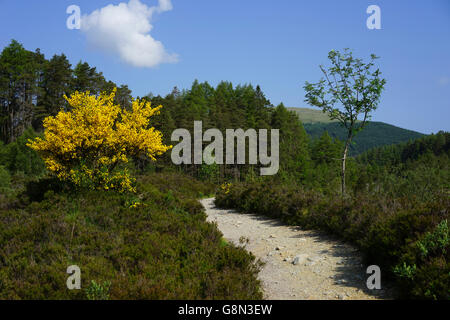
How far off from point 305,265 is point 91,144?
665 centimetres

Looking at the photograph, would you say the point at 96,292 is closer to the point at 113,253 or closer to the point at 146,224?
the point at 113,253

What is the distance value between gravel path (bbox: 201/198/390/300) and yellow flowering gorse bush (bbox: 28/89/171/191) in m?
3.80

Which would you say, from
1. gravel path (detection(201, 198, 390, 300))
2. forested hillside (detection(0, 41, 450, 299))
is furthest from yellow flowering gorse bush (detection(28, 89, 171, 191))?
gravel path (detection(201, 198, 390, 300))

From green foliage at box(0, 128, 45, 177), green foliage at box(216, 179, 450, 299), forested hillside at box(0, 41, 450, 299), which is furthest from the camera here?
green foliage at box(0, 128, 45, 177)

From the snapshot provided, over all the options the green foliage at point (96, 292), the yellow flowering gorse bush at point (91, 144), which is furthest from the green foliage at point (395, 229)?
the yellow flowering gorse bush at point (91, 144)

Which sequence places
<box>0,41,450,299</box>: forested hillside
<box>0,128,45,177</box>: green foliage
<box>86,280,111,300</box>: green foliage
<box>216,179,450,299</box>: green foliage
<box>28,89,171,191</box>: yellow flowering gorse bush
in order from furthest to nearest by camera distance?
1. <box>0,128,45,177</box>: green foliage
2. <box>28,89,171,191</box>: yellow flowering gorse bush
3. <box>0,41,450,299</box>: forested hillside
4. <box>216,179,450,299</box>: green foliage
5. <box>86,280,111,300</box>: green foliage

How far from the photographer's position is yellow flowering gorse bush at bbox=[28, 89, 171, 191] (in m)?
8.55

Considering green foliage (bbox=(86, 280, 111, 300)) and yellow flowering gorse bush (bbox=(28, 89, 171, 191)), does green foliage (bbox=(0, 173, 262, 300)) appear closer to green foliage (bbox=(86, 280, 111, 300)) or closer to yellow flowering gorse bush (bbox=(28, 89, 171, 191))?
green foliage (bbox=(86, 280, 111, 300))

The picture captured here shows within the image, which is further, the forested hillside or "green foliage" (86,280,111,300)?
the forested hillside

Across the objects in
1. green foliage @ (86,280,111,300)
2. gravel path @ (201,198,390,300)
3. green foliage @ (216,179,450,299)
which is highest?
green foliage @ (216,179,450,299)

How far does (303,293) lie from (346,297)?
2.08 ft

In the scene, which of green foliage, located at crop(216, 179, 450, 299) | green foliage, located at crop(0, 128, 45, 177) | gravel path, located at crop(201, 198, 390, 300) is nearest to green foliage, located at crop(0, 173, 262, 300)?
gravel path, located at crop(201, 198, 390, 300)

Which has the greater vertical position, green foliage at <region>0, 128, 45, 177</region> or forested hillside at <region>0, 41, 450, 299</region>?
green foliage at <region>0, 128, 45, 177</region>

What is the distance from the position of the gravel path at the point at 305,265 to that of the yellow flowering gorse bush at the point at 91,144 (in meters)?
3.80
